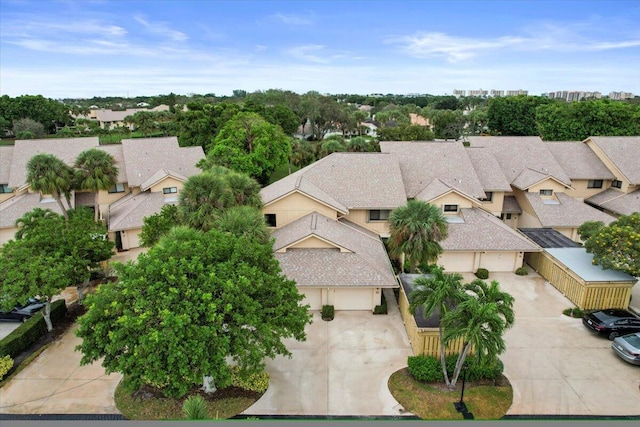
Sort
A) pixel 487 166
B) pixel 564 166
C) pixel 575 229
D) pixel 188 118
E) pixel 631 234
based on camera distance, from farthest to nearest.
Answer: pixel 188 118, pixel 564 166, pixel 487 166, pixel 575 229, pixel 631 234

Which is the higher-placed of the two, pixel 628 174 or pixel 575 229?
pixel 628 174

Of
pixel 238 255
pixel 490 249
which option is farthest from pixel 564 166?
pixel 238 255

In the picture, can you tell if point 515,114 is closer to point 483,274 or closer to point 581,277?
point 483,274

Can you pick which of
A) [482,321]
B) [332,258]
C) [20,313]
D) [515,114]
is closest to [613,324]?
[482,321]

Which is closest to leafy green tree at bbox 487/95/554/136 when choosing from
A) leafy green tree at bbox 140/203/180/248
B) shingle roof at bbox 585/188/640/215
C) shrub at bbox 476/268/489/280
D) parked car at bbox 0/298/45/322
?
shingle roof at bbox 585/188/640/215

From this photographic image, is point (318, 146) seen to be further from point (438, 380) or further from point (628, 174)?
point (438, 380)

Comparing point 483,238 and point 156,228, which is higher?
point 156,228
